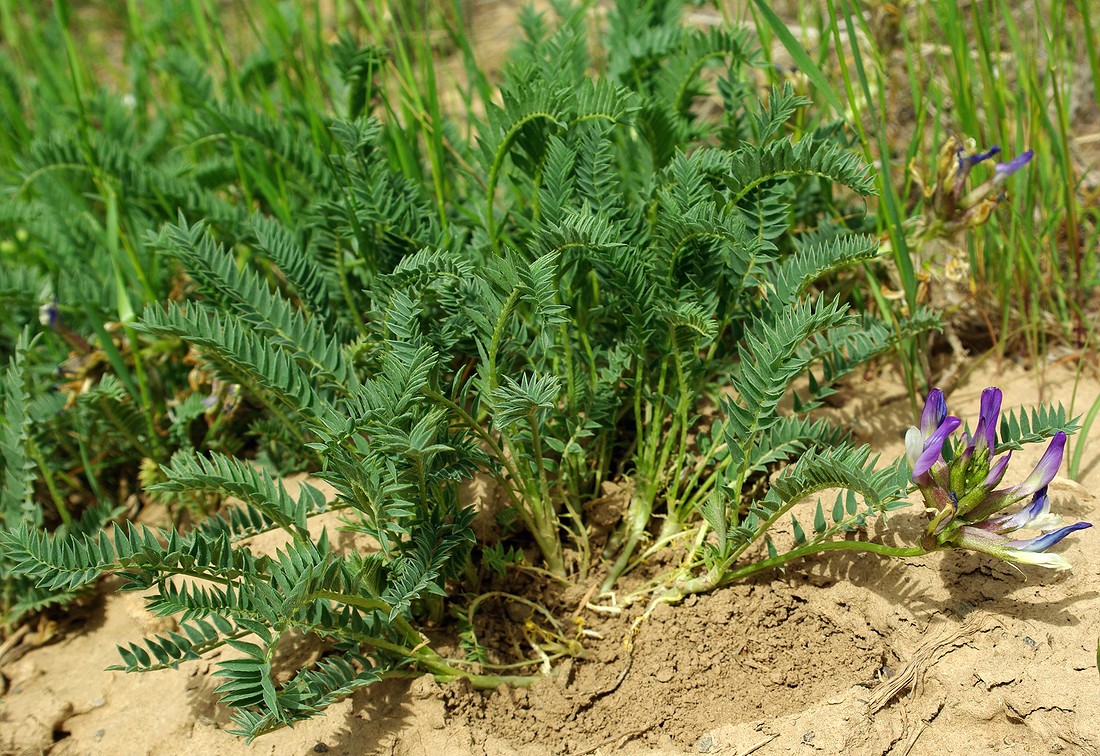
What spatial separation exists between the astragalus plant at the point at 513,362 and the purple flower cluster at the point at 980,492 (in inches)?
2.5

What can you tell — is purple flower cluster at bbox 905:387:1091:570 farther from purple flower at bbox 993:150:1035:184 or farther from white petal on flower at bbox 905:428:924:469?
purple flower at bbox 993:150:1035:184

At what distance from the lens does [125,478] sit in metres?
2.05

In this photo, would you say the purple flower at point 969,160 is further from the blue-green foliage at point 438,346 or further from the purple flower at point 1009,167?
the blue-green foliage at point 438,346

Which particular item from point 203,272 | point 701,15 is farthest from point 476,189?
point 701,15

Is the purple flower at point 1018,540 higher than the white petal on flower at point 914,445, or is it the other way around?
the white petal on flower at point 914,445

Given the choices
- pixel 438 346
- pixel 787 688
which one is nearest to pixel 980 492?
pixel 787 688

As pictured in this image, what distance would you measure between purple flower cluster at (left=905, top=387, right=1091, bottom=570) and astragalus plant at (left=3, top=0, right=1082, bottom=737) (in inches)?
2.5

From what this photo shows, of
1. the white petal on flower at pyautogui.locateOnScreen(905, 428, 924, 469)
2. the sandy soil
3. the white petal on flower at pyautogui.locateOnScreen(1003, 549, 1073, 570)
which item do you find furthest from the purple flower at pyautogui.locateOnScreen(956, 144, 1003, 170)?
the white petal on flower at pyautogui.locateOnScreen(1003, 549, 1073, 570)

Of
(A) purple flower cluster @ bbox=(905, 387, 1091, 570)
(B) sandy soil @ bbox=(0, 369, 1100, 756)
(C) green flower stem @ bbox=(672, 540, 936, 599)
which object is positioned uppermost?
(A) purple flower cluster @ bbox=(905, 387, 1091, 570)

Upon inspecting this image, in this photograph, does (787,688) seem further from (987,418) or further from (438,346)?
(438,346)

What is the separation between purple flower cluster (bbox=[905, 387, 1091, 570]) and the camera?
4.11 feet

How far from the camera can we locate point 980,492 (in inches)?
49.3

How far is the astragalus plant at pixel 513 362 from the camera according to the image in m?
1.29

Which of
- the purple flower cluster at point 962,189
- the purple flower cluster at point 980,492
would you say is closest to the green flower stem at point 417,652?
the purple flower cluster at point 980,492
